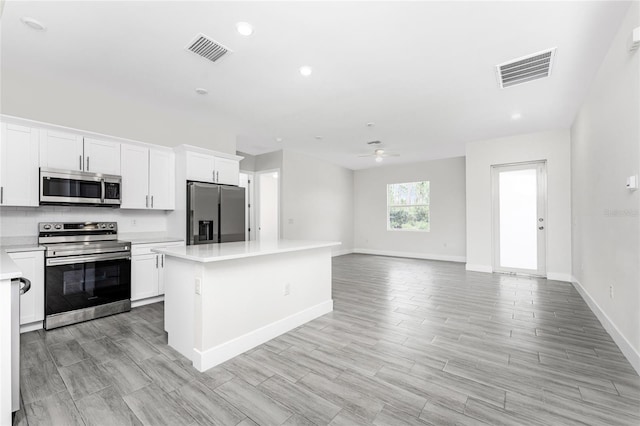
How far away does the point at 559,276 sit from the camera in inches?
206

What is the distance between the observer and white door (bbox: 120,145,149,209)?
3.81m

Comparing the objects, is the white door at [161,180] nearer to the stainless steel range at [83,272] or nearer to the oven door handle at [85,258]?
the stainless steel range at [83,272]

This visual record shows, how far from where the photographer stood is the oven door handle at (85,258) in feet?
9.86

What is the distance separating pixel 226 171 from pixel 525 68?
14.1 feet

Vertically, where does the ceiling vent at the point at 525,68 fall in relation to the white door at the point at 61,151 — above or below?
above

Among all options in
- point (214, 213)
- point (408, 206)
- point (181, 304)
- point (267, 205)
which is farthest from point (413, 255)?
point (181, 304)

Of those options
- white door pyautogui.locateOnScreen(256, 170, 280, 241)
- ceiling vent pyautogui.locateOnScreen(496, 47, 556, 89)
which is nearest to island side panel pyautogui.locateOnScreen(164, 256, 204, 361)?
ceiling vent pyautogui.locateOnScreen(496, 47, 556, 89)

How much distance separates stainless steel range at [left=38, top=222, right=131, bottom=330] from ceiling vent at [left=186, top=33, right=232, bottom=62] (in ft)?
7.93

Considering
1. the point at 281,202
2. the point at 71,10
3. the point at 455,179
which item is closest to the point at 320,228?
the point at 281,202

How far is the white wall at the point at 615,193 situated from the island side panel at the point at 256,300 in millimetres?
2737

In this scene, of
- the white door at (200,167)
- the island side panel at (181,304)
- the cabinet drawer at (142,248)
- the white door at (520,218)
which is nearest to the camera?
the island side panel at (181,304)

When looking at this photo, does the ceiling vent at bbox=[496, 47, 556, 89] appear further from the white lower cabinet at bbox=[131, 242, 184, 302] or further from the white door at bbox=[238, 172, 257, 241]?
the white door at bbox=[238, 172, 257, 241]

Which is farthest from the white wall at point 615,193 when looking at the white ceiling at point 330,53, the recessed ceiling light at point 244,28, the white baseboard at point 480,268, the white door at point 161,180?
the white door at point 161,180

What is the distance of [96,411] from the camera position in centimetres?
174
